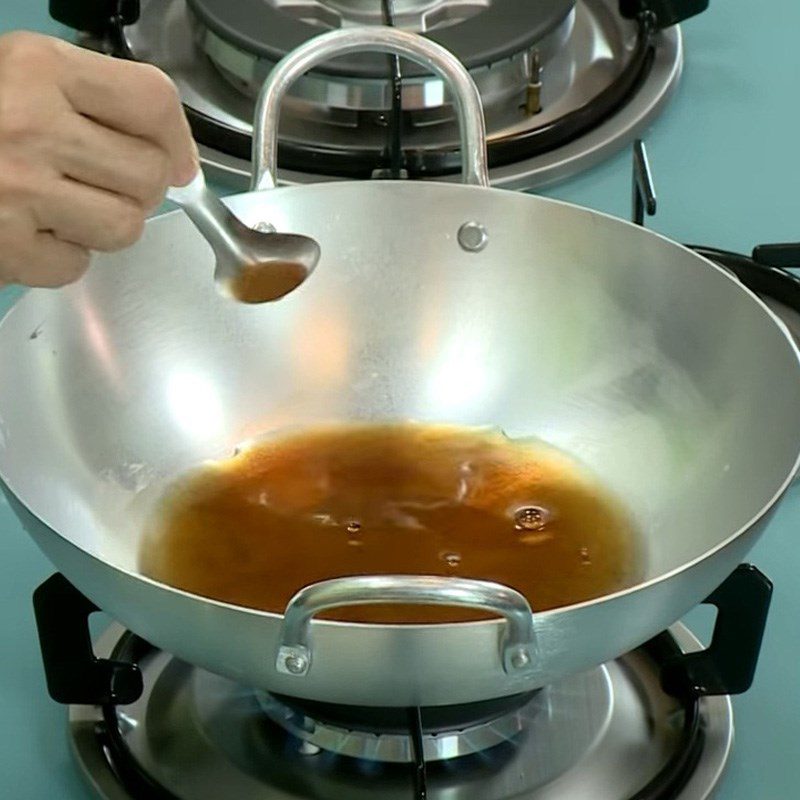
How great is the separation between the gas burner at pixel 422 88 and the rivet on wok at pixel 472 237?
16 cm

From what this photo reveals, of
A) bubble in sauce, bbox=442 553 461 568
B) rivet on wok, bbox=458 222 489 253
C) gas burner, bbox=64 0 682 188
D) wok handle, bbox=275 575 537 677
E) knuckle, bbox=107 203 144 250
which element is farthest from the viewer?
gas burner, bbox=64 0 682 188

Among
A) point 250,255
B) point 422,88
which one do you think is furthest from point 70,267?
point 422,88

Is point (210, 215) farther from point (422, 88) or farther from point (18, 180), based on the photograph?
point (422, 88)

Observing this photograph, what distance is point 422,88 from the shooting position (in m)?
1.08

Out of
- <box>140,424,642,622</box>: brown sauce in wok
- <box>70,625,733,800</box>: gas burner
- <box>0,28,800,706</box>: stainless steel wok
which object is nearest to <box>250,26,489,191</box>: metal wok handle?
<box>0,28,800,706</box>: stainless steel wok

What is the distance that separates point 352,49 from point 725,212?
339mm

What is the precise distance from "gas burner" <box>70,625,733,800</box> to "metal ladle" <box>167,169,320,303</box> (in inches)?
7.8

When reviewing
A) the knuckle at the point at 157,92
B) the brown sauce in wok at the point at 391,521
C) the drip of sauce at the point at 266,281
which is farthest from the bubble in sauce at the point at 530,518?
the knuckle at the point at 157,92

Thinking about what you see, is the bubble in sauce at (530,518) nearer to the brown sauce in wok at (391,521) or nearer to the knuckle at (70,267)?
the brown sauce in wok at (391,521)

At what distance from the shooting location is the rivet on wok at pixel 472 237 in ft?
2.94

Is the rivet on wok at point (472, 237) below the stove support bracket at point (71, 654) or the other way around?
the other way around

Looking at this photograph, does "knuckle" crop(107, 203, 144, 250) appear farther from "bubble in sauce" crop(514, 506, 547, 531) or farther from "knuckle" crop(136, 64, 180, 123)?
"bubble in sauce" crop(514, 506, 547, 531)

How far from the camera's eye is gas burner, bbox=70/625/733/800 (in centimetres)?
71

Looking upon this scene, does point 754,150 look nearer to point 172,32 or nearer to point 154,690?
point 172,32
